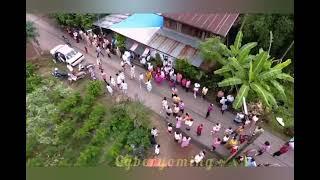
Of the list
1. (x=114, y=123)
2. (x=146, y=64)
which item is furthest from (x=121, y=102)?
(x=146, y=64)

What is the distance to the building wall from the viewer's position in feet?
34.2

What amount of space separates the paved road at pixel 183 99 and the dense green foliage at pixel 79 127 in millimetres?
420

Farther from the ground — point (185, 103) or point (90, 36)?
point (90, 36)

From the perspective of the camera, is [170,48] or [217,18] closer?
[217,18]

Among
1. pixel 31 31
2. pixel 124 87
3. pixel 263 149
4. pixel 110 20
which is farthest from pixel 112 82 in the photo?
pixel 263 149

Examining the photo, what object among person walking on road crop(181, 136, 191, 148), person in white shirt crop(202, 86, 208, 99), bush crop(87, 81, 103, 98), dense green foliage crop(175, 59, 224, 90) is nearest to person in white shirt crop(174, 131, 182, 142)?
person walking on road crop(181, 136, 191, 148)

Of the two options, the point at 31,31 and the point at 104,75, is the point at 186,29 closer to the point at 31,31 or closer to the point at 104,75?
the point at 104,75

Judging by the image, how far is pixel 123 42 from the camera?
1088 centimetres

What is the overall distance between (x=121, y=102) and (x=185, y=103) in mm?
1702

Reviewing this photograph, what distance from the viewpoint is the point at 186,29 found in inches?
417

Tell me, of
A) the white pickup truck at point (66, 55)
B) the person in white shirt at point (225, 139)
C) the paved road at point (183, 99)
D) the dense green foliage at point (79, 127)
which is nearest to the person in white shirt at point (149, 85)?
the paved road at point (183, 99)

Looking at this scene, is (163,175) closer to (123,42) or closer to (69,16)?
(123,42)

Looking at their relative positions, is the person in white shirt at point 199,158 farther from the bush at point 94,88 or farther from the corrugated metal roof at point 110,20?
the corrugated metal roof at point 110,20
